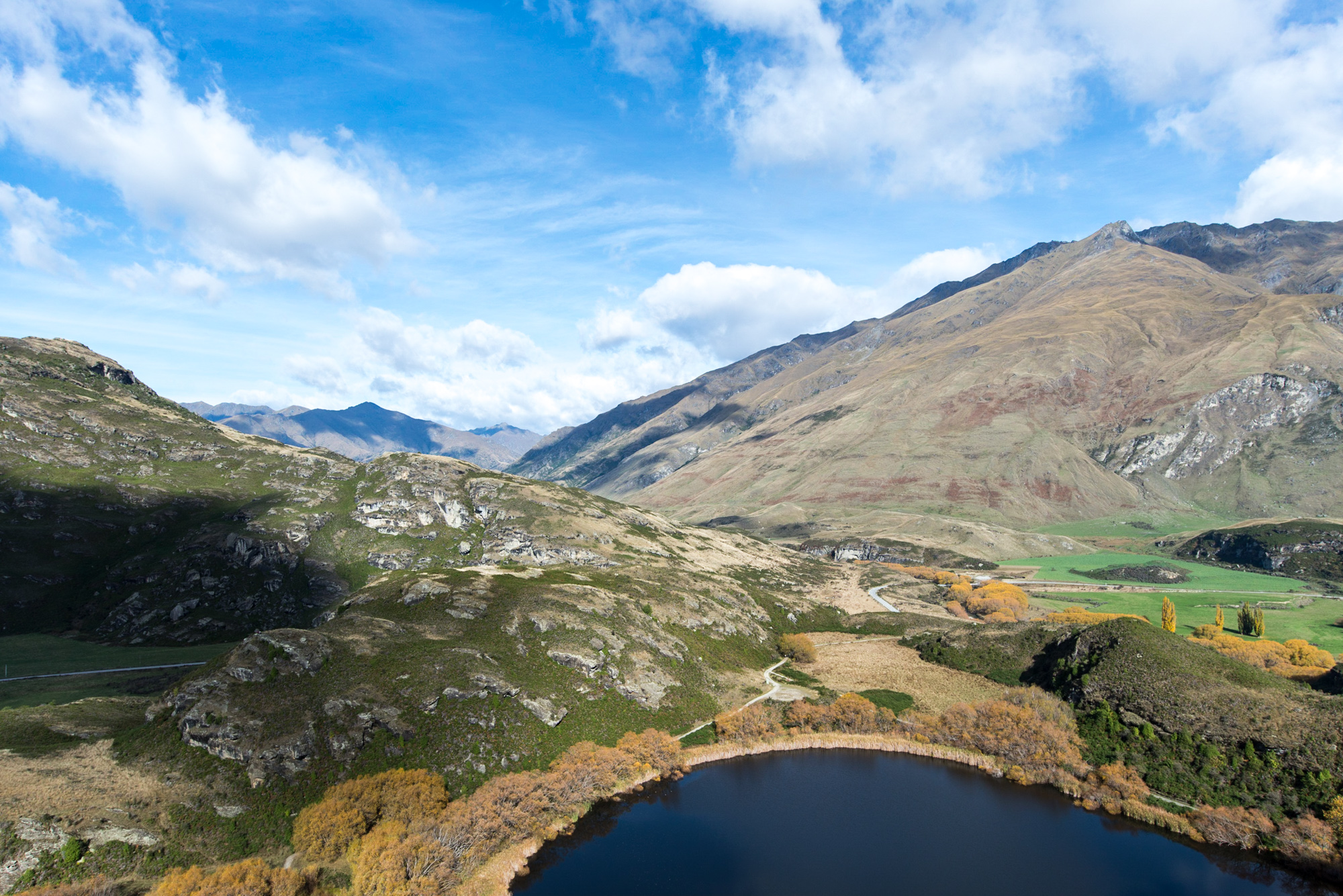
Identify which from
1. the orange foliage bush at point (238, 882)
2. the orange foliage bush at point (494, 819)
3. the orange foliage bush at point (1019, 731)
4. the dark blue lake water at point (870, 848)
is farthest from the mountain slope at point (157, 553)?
the orange foliage bush at point (238, 882)

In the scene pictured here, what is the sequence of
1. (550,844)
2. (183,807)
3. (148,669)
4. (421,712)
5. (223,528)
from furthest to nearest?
1. (223,528)
2. (148,669)
3. (421,712)
4. (550,844)
5. (183,807)

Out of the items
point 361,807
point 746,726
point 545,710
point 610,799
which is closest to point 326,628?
point 545,710

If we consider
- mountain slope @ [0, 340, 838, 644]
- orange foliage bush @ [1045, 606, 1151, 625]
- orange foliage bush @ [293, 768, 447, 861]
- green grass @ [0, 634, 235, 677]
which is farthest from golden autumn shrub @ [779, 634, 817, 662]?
green grass @ [0, 634, 235, 677]

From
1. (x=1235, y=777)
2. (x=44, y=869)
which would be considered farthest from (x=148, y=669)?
(x=1235, y=777)

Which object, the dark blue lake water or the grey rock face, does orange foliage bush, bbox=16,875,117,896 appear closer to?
the dark blue lake water

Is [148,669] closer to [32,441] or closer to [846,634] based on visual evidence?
[32,441]

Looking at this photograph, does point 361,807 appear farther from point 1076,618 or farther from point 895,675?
point 1076,618
